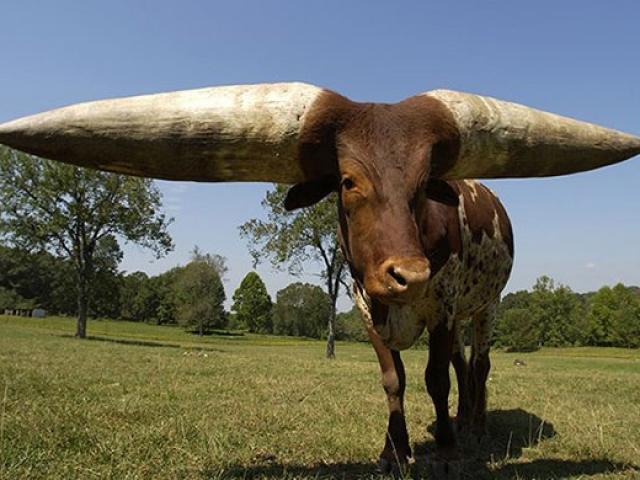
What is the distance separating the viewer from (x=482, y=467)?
16.4ft

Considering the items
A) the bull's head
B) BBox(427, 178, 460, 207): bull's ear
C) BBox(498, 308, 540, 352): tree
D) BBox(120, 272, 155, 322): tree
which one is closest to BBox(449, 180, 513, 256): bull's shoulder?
BBox(427, 178, 460, 207): bull's ear

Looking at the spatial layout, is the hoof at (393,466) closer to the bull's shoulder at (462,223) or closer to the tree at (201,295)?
the bull's shoulder at (462,223)

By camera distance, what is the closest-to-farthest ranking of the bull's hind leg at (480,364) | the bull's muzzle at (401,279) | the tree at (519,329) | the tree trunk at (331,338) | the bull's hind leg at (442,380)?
the bull's muzzle at (401,279)
the bull's hind leg at (442,380)
the bull's hind leg at (480,364)
the tree trunk at (331,338)
the tree at (519,329)

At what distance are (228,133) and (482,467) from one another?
360 cm

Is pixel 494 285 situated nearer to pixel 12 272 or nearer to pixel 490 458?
pixel 490 458

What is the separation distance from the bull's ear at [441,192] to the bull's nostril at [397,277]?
1.24 meters

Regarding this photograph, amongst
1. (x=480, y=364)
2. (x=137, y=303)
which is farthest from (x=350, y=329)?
(x=480, y=364)

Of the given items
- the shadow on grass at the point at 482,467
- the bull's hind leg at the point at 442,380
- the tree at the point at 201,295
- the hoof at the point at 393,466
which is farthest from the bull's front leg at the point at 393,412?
the tree at the point at 201,295

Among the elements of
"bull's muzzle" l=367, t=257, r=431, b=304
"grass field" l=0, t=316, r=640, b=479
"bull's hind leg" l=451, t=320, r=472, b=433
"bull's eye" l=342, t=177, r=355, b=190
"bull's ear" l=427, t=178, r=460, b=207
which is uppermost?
"bull's ear" l=427, t=178, r=460, b=207

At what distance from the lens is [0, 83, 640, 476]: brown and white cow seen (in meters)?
3.28

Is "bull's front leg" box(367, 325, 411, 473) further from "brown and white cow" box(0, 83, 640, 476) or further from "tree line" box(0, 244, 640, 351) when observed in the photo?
"tree line" box(0, 244, 640, 351)

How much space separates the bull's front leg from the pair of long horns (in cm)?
169

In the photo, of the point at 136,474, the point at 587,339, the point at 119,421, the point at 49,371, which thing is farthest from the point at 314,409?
the point at 587,339

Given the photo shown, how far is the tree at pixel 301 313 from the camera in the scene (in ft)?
334
